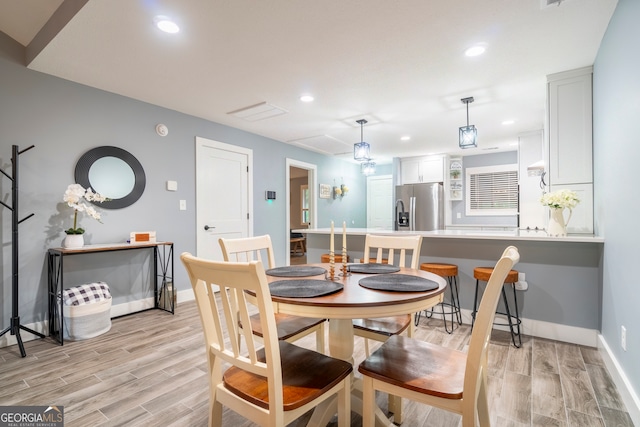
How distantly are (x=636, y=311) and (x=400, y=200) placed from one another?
4.80 m

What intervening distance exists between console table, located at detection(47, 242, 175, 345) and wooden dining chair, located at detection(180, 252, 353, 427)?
2.19m

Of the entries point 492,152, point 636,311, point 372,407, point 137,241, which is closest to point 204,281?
point 372,407

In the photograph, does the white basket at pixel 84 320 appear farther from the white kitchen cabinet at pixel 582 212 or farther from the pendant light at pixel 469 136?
the white kitchen cabinet at pixel 582 212

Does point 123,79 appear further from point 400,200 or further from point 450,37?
point 400,200

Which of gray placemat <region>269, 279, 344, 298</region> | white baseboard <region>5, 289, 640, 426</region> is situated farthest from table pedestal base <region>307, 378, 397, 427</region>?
white baseboard <region>5, 289, 640, 426</region>

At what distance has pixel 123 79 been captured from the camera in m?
2.93

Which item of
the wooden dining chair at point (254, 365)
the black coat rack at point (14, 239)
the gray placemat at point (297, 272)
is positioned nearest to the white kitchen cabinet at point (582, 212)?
the gray placemat at point (297, 272)

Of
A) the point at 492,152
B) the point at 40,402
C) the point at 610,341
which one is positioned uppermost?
the point at 492,152

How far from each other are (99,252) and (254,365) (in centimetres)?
287

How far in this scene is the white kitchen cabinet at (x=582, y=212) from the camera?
2705 mm

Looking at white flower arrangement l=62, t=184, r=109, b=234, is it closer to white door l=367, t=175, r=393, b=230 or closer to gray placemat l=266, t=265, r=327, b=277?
gray placemat l=266, t=265, r=327, b=277

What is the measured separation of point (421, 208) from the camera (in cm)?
614

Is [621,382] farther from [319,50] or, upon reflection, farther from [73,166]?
[73,166]

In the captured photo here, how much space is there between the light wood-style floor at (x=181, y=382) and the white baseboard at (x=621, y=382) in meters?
0.04
